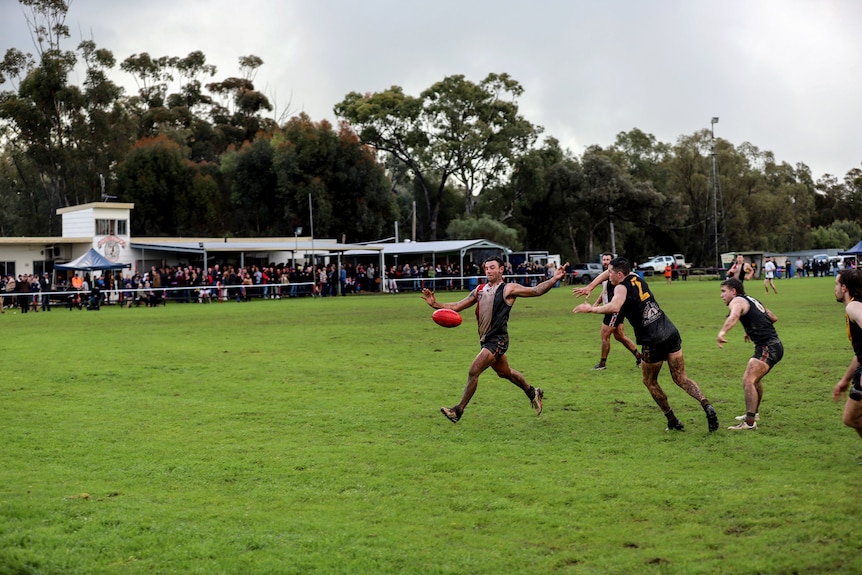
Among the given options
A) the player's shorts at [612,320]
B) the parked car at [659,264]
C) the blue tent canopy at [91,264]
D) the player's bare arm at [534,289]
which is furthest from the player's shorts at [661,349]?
the parked car at [659,264]

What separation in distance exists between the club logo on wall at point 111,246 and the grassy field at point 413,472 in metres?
34.1

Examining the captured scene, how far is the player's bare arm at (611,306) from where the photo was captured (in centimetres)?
925

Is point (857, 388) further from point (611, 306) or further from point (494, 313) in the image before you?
point (494, 313)

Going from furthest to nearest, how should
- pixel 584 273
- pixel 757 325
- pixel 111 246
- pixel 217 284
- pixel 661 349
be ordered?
pixel 584 273 < pixel 111 246 < pixel 217 284 < pixel 757 325 < pixel 661 349

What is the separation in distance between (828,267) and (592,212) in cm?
2148

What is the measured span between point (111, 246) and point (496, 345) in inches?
1707

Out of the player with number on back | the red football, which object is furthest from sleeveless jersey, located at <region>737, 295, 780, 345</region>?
the red football

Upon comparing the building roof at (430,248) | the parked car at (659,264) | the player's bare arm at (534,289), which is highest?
the building roof at (430,248)

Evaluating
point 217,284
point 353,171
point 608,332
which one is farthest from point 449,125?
point 608,332

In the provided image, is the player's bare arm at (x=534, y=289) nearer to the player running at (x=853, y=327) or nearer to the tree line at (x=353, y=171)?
the player running at (x=853, y=327)

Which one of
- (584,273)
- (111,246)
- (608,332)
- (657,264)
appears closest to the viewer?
(608,332)

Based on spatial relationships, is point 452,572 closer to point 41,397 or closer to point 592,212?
point 41,397

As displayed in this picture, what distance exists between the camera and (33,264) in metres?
48.9

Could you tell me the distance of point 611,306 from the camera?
31.6 feet
